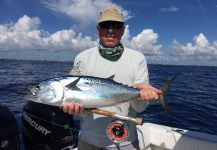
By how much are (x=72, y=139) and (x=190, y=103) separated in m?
11.8

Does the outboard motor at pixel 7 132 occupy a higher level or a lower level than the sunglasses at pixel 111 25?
lower

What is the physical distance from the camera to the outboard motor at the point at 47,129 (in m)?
4.56

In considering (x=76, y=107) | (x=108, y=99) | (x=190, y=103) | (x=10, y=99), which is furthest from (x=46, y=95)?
(x=190, y=103)

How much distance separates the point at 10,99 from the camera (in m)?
14.5

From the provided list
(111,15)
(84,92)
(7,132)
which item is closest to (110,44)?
(111,15)

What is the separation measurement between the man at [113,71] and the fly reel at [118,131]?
34 mm

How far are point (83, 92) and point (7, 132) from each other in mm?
1666

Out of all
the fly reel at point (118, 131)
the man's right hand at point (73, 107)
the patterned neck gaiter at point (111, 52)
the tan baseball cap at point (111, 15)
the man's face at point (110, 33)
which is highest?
the tan baseball cap at point (111, 15)

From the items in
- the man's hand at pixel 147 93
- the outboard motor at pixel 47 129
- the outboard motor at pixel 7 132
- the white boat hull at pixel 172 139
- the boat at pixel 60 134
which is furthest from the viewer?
the outboard motor at pixel 47 129

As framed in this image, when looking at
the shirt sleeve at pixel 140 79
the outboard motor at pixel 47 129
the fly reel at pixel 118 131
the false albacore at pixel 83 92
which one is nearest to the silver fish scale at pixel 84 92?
the false albacore at pixel 83 92

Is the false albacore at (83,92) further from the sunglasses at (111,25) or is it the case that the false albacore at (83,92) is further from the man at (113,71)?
the sunglasses at (111,25)

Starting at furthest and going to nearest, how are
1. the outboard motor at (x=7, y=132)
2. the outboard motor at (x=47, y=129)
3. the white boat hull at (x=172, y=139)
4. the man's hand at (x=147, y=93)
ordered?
the outboard motor at (x=47, y=129) < the white boat hull at (x=172, y=139) < the outboard motor at (x=7, y=132) < the man's hand at (x=147, y=93)

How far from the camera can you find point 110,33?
9.80 feet

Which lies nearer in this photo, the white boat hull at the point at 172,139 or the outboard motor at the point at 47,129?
the white boat hull at the point at 172,139
